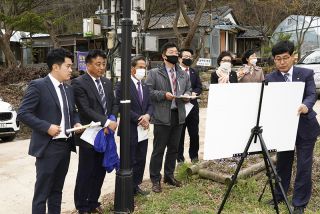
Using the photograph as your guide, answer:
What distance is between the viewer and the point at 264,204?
4.71 meters

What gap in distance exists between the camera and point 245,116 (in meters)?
3.79

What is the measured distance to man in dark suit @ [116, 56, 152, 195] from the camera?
4.82m

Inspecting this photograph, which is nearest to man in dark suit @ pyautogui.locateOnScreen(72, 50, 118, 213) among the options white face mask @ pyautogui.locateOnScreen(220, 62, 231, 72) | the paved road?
the paved road

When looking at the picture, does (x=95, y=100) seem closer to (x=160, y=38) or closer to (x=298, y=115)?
(x=298, y=115)

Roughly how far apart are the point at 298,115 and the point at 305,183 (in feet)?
2.82

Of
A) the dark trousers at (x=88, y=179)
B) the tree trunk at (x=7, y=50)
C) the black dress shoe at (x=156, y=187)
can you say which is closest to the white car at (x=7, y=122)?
the black dress shoe at (x=156, y=187)

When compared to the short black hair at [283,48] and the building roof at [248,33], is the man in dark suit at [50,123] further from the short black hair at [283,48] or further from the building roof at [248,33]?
the building roof at [248,33]

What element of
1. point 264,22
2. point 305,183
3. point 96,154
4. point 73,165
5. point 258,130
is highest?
point 264,22

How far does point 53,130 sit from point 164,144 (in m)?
1.87

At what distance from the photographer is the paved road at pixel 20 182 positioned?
5.04m

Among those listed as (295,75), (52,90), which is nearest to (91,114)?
(52,90)

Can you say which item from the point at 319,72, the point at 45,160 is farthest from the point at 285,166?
the point at 319,72

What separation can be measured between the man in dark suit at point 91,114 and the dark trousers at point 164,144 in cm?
79

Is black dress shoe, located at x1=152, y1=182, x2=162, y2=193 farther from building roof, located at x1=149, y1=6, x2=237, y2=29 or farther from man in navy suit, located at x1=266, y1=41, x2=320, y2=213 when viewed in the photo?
building roof, located at x1=149, y1=6, x2=237, y2=29
